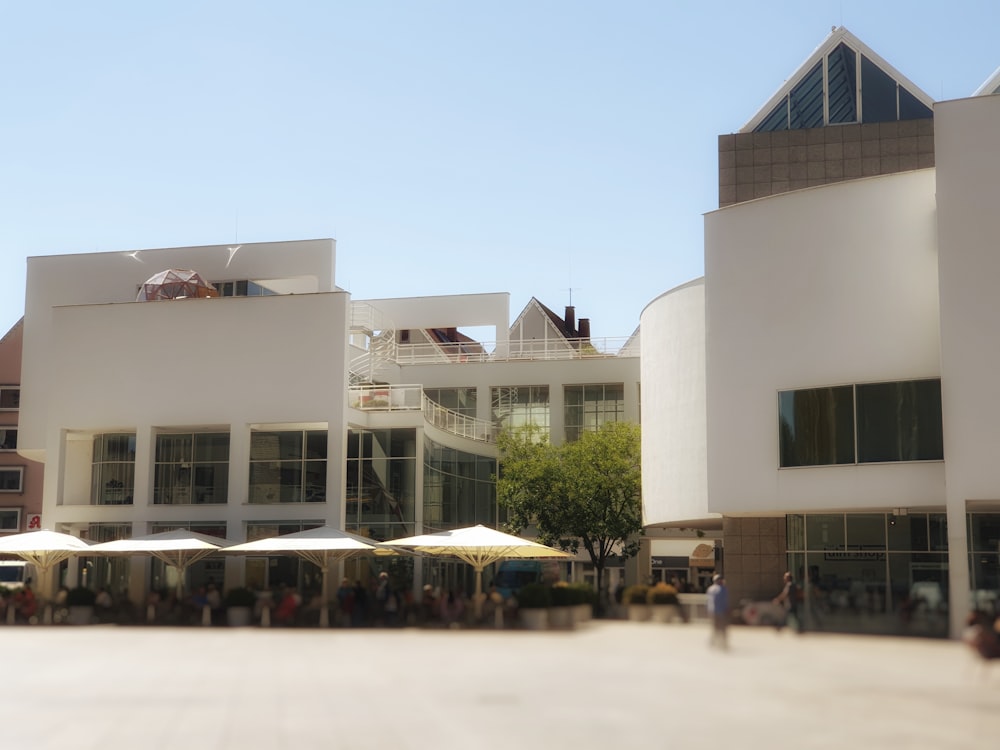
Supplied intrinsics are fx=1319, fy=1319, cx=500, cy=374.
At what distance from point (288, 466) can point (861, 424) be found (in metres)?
19.6

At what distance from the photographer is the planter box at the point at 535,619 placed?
32.2m

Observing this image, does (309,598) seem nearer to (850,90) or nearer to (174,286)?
(174,286)

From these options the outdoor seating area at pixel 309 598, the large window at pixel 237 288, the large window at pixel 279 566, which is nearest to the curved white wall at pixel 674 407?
the outdoor seating area at pixel 309 598

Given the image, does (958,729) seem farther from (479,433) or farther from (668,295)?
(479,433)

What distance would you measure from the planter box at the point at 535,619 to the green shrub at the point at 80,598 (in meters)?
13.6

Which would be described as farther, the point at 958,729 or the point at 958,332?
the point at 958,332

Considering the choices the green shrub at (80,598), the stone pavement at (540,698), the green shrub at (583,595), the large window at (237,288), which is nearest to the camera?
the stone pavement at (540,698)

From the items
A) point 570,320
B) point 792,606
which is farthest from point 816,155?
point 570,320

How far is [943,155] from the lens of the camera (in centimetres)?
3045

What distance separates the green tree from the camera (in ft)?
165

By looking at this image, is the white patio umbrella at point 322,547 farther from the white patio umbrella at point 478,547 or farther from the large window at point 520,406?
the large window at point 520,406

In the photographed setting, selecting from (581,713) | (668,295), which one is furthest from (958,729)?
(668,295)

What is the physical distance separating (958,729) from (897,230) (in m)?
18.7

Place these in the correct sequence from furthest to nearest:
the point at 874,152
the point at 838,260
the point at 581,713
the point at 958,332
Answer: the point at 874,152
the point at 838,260
the point at 958,332
the point at 581,713
